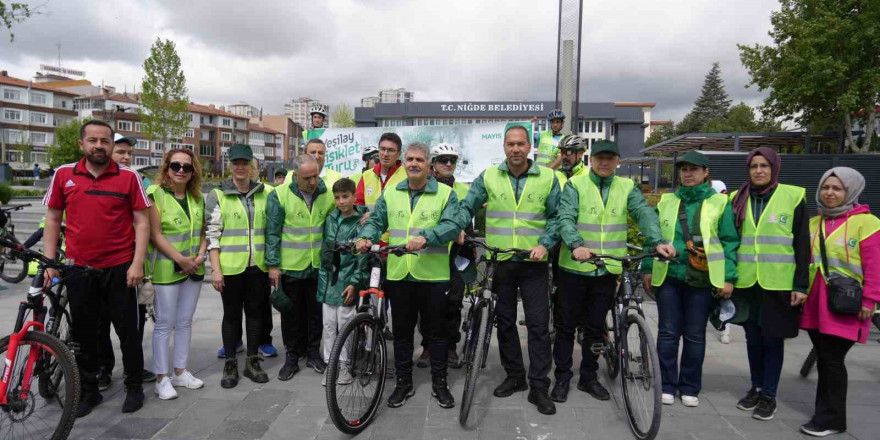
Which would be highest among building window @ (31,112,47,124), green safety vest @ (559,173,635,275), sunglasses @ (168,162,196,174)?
building window @ (31,112,47,124)

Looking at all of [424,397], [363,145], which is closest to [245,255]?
[424,397]

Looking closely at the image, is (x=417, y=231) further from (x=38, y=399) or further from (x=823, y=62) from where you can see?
(x=823, y=62)

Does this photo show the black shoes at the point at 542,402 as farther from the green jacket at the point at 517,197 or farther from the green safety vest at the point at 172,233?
the green safety vest at the point at 172,233

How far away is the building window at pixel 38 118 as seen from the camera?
75113 millimetres

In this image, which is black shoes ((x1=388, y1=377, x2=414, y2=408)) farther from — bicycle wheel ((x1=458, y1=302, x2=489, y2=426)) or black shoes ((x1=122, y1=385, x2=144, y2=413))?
black shoes ((x1=122, y1=385, x2=144, y2=413))

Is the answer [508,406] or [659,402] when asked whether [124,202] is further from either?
[659,402]

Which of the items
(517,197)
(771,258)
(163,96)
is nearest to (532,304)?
(517,197)

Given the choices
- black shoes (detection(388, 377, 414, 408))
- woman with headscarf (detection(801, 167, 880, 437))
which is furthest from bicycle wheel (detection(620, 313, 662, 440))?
black shoes (detection(388, 377, 414, 408))

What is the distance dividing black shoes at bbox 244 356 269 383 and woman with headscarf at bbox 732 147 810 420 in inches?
159

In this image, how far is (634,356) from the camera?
3.73m

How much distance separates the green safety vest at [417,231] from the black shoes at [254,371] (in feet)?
5.41

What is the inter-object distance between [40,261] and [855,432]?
574 cm

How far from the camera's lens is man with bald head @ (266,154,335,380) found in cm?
469

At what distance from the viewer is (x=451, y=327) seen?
5230mm
